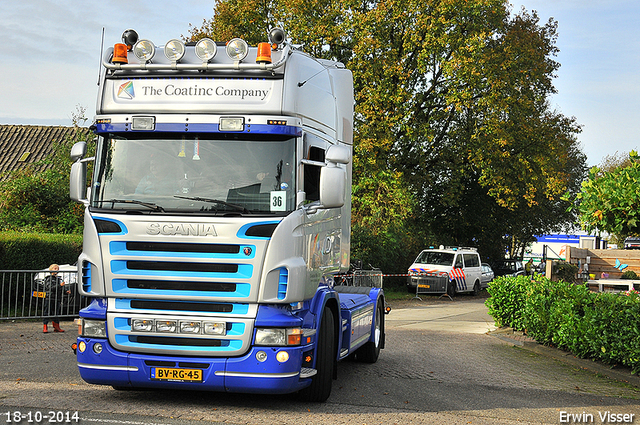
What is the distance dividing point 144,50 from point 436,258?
23573 mm

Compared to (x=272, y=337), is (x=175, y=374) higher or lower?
lower

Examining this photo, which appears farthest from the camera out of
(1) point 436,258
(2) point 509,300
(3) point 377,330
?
(1) point 436,258

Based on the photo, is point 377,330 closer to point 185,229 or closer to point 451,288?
point 185,229

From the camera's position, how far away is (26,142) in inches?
1229

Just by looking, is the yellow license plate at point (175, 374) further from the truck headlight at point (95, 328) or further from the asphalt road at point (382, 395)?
the truck headlight at point (95, 328)

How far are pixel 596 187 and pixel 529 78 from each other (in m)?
22.2

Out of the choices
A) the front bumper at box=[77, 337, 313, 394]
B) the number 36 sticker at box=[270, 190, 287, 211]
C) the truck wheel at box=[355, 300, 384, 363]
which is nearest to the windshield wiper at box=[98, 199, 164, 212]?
the number 36 sticker at box=[270, 190, 287, 211]

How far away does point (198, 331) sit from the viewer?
6719 millimetres

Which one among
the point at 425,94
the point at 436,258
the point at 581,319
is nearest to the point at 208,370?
the point at 581,319

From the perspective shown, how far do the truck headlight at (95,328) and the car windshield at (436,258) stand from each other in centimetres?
2350

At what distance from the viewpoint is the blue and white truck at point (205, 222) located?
6.69 metres

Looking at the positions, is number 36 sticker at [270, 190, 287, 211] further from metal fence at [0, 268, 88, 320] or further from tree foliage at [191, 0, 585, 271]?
tree foliage at [191, 0, 585, 271]

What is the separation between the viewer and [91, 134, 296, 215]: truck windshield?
689 centimetres

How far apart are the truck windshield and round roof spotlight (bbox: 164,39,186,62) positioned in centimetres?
87
